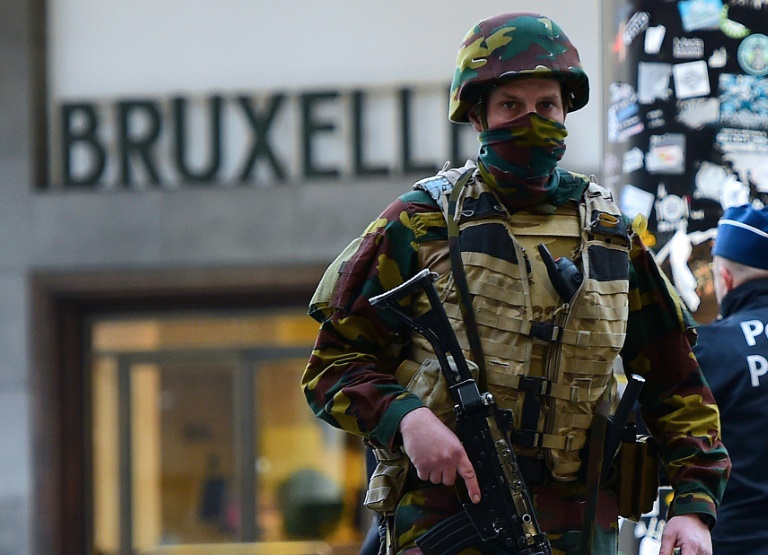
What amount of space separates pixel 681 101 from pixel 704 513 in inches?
71.9

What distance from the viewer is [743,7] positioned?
→ 162 inches

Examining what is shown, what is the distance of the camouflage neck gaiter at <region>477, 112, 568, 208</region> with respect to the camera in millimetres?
2586

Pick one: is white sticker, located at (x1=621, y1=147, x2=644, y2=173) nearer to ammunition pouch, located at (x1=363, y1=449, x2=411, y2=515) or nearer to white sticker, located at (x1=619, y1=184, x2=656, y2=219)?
white sticker, located at (x1=619, y1=184, x2=656, y2=219)

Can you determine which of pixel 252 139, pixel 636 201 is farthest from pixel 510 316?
pixel 252 139

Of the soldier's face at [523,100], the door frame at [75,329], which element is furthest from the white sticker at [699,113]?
the door frame at [75,329]

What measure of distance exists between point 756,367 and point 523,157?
1.26 m

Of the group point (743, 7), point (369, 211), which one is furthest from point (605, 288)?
point (369, 211)

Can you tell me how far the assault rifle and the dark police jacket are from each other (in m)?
1.18

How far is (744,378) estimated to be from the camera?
3492mm

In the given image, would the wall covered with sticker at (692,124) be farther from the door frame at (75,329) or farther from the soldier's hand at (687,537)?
the door frame at (75,329)

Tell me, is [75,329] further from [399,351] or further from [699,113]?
[399,351]

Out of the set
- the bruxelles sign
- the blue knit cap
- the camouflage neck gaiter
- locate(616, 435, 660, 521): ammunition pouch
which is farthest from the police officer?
the bruxelles sign

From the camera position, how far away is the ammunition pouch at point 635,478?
8.79 ft

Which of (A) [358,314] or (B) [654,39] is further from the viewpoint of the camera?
(B) [654,39]
